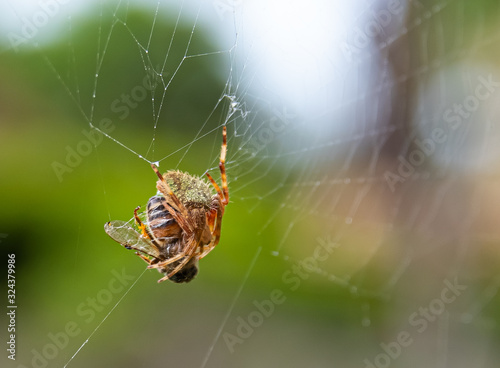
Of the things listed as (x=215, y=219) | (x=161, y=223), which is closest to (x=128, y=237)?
(x=161, y=223)

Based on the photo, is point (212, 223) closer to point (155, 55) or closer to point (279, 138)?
point (279, 138)

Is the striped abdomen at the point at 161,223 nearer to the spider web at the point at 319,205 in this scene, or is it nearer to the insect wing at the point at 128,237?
the insect wing at the point at 128,237

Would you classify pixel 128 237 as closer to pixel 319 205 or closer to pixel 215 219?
pixel 215 219

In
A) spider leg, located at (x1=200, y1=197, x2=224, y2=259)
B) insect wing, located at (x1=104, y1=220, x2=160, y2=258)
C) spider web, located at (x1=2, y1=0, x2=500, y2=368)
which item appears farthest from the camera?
spider web, located at (x1=2, y1=0, x2=500, y2=368)

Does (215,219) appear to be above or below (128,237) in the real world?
below

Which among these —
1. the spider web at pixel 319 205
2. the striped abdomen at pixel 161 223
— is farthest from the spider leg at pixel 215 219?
the spider web at pixel 319 205

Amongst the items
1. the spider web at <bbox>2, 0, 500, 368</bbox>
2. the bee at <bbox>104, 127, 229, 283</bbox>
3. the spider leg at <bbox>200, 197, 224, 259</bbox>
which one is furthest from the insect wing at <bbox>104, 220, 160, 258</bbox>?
the spider web at <bbox>2, 0, 500, 368</bbox>

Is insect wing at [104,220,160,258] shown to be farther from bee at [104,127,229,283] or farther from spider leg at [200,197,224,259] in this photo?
spider leg at [200,197,224,259]

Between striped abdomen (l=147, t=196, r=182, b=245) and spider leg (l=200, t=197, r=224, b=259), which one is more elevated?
striped abdomen (l=147, t=196, r=182, b=245)
